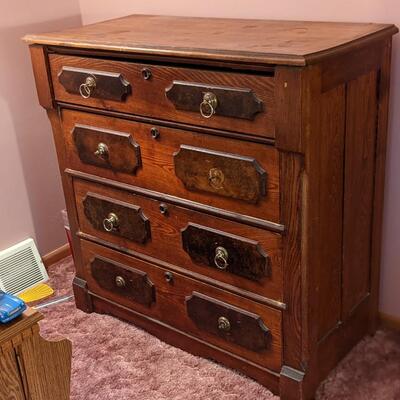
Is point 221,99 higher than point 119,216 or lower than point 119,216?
higher

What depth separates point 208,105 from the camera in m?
1.56

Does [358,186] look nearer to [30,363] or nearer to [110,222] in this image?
[110,222]

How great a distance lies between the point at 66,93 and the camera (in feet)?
6.29

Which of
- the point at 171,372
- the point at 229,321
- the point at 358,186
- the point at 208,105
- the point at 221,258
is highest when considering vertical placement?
the point at 208,105

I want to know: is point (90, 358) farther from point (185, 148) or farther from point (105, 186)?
point (185, 148)

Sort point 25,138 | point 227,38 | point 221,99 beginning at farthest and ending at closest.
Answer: point 25,138, point 227,38, point 221,99

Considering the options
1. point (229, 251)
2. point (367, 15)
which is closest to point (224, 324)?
point (229, 251)

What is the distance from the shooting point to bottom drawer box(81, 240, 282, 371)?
1.75 meters

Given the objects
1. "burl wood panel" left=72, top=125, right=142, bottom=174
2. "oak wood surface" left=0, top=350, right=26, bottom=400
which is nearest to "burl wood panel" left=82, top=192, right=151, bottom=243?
"burl wood panel" left=72, top=125, right=142, bottom=174

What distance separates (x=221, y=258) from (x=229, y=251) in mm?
36

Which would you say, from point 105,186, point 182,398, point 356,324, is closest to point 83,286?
point 105,186

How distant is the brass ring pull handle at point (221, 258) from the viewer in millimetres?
1719

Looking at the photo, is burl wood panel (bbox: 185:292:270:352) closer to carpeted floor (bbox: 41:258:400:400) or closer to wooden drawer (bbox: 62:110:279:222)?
carpeted floor (bbox: 41:258:400:400)

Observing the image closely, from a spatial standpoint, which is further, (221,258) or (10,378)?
(221,258)
